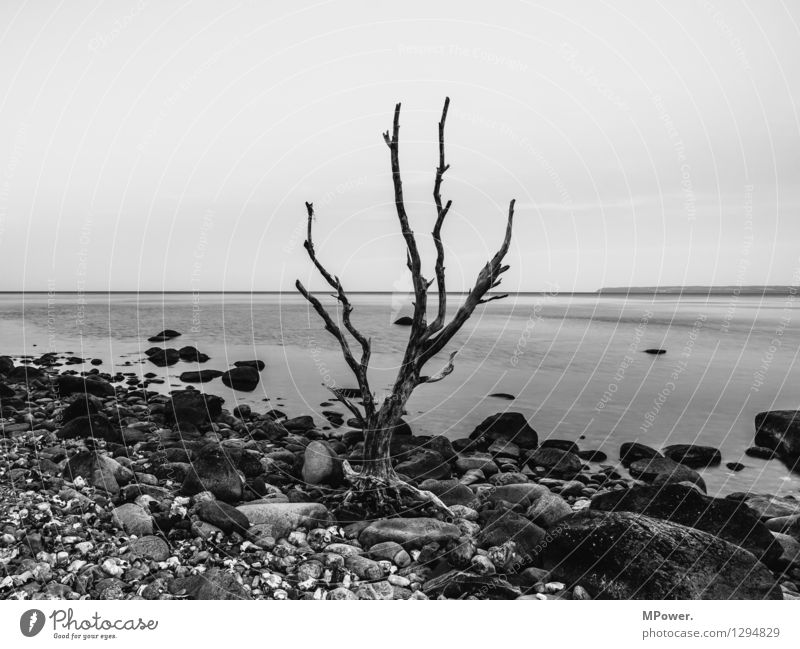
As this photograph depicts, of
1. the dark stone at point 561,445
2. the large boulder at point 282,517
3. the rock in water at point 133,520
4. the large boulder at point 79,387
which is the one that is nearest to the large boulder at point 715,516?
the large boulder at point 282,517

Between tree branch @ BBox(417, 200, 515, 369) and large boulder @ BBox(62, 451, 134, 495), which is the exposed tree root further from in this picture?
large boulder @ BBox(62, 451, 134, 495)

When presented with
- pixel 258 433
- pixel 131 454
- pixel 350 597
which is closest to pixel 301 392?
pixel 258 433

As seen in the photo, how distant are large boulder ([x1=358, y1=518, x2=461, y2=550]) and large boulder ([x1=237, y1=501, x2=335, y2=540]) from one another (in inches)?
29.1

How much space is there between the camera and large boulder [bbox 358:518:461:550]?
736 cm

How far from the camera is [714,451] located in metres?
13.1

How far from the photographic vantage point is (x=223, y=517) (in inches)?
295

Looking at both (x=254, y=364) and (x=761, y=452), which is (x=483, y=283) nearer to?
(x=761, y=452)

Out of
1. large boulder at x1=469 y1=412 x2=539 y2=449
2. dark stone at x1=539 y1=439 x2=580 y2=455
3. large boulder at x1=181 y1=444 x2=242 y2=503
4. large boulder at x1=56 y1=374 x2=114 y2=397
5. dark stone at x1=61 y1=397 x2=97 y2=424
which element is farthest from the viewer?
large boulder at x1=56 y1=374 x2=114 y2=397

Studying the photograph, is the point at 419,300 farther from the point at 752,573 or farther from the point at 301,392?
the point at 301,392

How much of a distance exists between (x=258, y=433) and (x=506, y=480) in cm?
606

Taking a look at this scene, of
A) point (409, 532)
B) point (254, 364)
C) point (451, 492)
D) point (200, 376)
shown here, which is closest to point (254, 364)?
point (254, 364)

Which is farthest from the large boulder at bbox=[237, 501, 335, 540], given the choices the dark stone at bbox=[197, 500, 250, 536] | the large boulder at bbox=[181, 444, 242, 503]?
the large boulder at bbox=[181, 444, 242, 503]

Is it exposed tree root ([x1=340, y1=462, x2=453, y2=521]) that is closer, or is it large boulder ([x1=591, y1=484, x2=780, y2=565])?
large boulder ([x1=591, y1=484, x2=780, y2=565])
